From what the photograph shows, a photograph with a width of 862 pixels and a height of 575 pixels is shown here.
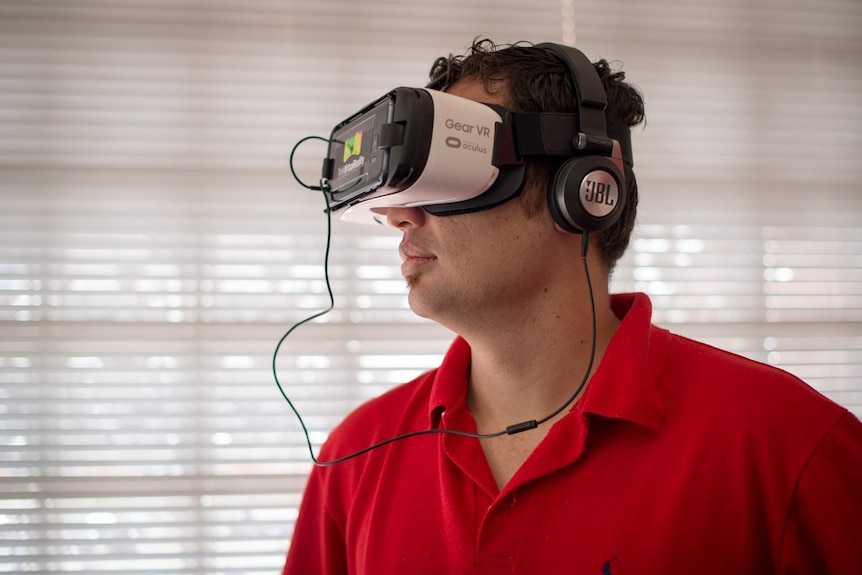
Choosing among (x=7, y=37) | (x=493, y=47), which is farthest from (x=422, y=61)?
(x=7, y=37)

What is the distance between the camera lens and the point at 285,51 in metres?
1.85

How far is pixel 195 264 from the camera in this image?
1.81 m

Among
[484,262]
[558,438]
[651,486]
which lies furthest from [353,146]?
[651,486]

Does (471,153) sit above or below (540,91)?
below

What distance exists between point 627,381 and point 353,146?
0.59 metres

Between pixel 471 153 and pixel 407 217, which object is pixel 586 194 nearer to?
pixel 471 153

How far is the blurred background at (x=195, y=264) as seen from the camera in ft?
5.78

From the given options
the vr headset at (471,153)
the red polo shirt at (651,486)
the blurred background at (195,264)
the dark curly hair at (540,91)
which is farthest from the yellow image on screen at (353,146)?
the blurred background at (195,264)

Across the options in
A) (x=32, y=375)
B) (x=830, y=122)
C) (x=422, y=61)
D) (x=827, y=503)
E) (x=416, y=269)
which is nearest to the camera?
(x=827, y=503)

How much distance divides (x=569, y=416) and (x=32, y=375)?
1603 millimetres

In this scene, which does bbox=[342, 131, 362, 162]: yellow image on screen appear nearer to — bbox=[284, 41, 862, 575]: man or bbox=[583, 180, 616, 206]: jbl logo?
bbox=[284, 41, 862, 575]: man

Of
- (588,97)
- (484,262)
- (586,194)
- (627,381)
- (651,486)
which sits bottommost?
(651,486)

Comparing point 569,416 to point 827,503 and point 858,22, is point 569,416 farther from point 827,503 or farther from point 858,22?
point 858,22

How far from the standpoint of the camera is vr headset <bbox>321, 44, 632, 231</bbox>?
0.90m
